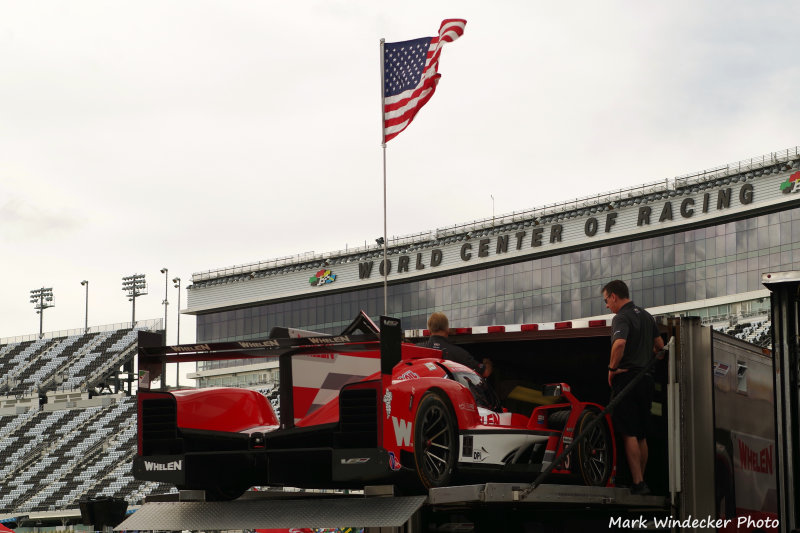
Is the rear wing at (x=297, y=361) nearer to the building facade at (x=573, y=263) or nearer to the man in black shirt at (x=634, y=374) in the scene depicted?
the man in black shirt at (x=634, y=374)

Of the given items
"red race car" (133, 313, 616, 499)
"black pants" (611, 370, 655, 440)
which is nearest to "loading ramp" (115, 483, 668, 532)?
"red race car" (133, 313, 616, 499)

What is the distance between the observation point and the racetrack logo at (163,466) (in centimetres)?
728

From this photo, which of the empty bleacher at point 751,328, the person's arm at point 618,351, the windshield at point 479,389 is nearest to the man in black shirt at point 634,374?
the person's arm at point 618,351

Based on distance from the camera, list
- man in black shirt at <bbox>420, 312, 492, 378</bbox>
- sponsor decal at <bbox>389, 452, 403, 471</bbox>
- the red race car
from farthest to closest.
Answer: man in black shirt at <bbox>420, 312, 492, 378</bbox> < the red race car < sponsor decal at <bbox>389, 452, 403, 471</bbox>

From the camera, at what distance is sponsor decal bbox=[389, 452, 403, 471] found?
6.65 m

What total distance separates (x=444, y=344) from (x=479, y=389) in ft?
2.39

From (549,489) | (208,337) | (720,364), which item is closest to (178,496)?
Answer: (549,489)

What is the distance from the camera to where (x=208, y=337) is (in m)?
106

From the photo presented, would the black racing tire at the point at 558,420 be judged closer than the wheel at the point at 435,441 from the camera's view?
No

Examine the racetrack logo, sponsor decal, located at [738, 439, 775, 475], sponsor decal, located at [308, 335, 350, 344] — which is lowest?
sponsor decal, located at [738, 439, 775, 475]

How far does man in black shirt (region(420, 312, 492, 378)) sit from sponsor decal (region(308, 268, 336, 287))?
288ft

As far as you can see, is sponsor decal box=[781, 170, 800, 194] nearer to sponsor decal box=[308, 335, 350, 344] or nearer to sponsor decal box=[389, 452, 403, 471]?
sponsor decal box=[308, 335, 350, 344]

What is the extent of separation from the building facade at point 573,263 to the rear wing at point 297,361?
210ft

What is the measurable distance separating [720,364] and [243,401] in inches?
137
